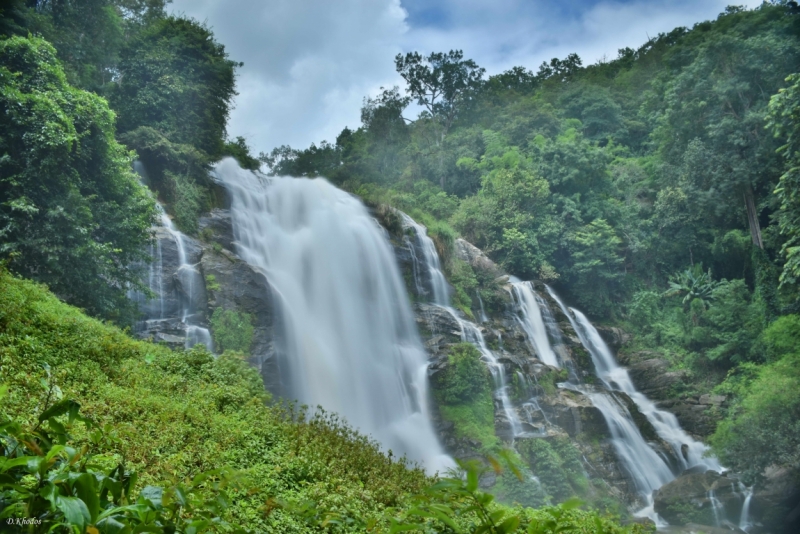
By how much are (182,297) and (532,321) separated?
1130 cm

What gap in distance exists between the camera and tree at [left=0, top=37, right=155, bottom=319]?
880 centimetres

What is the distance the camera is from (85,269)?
922cm

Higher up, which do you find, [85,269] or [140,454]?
[85,269]

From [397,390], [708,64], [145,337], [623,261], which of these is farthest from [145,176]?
[708,64]

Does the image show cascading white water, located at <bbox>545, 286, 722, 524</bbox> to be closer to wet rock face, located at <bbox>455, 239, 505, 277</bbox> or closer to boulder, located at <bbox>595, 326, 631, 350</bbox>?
boulder, located at <bbox>595, 326, 631, 350</bbox>

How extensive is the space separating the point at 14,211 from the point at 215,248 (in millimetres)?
5234

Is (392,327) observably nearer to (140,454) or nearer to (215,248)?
(215,248)

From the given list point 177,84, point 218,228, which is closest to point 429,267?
point 218,228

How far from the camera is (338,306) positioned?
48.7ft

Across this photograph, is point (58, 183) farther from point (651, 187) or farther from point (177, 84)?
point (651, 187)

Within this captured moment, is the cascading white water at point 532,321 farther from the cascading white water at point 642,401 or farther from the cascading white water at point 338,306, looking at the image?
the cascading white water at point 338,306

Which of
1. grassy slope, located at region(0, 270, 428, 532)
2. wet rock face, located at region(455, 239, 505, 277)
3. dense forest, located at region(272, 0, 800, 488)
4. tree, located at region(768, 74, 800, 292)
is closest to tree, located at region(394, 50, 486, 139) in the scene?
dense forest, located at region(272, 0, 800, 488)

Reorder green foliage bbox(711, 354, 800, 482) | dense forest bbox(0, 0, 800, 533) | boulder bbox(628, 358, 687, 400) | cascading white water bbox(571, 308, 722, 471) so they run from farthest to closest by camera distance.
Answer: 1. boulder bbox(628, 358, 687, 400)
2. cascading white water bbox(571, 308, 722, 471)
3. green foliage bbox(711, 354, 800, 482)
4. dense forest bbox(0, 0, 800, 533)

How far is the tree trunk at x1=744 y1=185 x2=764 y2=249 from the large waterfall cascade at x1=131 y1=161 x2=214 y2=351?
19.4m
